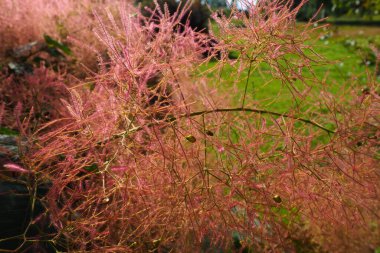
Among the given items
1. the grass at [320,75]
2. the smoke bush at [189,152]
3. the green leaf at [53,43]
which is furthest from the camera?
the green leaf at [53,43]

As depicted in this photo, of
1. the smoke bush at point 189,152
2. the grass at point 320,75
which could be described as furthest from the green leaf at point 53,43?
the smoke bush at point 189,152

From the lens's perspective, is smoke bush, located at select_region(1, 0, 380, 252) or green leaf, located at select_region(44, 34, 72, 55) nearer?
smoke bush, located at select_region(1, 0, 380, 252)

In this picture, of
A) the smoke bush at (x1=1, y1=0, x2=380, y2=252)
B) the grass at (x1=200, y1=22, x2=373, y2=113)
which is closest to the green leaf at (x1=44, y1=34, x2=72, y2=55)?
the grass at (x1=200, y1=22, x2=373, y2=113)

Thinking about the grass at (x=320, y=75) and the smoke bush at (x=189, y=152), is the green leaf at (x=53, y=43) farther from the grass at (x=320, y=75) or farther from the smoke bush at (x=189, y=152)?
the smoke bush at (x=189, y=152)

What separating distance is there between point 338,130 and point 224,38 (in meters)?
0.54

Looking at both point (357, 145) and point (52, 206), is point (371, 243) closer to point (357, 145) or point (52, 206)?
point (357, 145)

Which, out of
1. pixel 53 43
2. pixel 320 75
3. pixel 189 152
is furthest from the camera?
pixel 320 75

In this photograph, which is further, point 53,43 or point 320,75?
point 320,75

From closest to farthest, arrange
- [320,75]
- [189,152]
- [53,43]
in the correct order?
[189,152] < [53,43] < [320,75]

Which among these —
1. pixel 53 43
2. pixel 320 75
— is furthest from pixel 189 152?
pixel 320 75

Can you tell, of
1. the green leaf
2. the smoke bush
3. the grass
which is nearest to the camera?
the smoke bush

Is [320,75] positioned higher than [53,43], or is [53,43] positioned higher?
[53,43]

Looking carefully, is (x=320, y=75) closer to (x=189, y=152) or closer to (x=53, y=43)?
(x=53, y=43)

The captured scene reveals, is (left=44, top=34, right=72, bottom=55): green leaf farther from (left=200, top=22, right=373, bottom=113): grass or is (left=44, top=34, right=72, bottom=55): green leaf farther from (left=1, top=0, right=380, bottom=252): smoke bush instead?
(left=1, top=0, right=380, bottom=252): smoke bush
